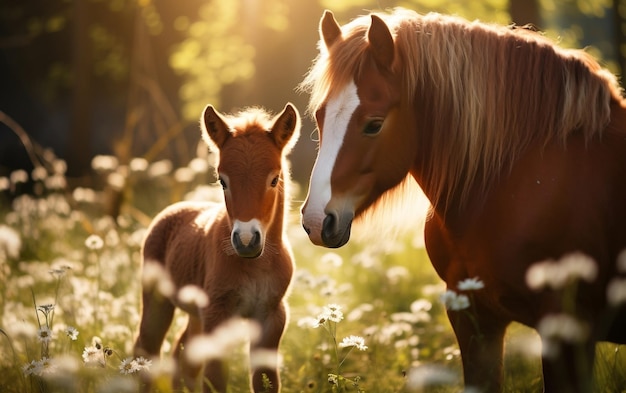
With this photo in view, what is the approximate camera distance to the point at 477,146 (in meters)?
3.46

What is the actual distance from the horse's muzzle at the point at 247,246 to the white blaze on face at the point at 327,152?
58 centimetres

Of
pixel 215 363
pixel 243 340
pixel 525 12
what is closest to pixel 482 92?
pixel 215 363

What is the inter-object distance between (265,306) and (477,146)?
1548mm

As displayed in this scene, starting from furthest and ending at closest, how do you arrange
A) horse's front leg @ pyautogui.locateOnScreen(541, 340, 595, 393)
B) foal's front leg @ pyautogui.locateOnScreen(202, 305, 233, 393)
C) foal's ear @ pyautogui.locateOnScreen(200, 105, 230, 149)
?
foal's ear @ pyautogui.locateOnScreen(200, 105, 230, 149) → foal's front leg @ pyautogui.locateOnScreen(202, 305, 233, 393) → horse's front leg @ pyautogui.locateOnScreen(541, 340, 595, 393)

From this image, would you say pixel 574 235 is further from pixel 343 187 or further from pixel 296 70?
pixel 296 70

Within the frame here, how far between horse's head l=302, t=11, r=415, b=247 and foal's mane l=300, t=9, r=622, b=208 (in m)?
0.02

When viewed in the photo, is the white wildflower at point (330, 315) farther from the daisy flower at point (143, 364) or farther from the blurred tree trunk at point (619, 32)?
the blurred tree trunk at point (619, 32)

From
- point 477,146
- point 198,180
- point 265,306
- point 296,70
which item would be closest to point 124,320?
point 265,306

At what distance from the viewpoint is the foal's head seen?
12.6 feet

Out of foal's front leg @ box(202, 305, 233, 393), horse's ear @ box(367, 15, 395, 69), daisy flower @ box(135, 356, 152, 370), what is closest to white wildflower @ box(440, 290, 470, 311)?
horse's ear @ box(367, 15, 395, 69)

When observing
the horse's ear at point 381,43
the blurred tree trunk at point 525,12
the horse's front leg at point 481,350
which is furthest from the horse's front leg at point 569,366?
the blurred tree trunk at point 525,12

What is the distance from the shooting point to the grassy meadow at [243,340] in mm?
3756

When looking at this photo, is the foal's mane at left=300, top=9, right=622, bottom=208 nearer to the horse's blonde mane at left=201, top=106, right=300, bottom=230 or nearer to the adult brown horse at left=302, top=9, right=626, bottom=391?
the adult brown horse at left=302, top=9, right=626, bottom=391

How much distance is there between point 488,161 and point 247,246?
4.26ft
